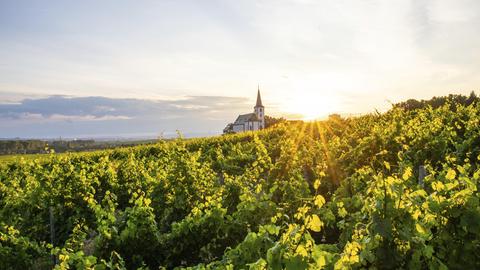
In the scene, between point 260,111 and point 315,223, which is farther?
point 260,111

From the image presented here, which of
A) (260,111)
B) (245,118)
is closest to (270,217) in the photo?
(245,118)

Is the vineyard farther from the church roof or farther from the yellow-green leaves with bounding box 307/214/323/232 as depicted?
the church roof

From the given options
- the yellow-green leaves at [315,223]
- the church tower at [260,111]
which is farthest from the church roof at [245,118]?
the yellow-green leaves at [315,223]

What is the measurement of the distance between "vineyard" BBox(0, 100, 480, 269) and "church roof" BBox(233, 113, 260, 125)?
314ft

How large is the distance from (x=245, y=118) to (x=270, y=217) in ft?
349

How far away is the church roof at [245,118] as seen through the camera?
4297 inches

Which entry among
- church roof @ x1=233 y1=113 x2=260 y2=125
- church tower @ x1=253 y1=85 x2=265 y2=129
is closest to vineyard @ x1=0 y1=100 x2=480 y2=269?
church roof @ x1=233 y1=113 x2=260 y2=125

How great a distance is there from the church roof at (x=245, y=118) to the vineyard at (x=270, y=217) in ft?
314

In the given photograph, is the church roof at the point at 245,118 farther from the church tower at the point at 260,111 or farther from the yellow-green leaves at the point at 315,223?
the yellow-green leaves at the point at 315,223

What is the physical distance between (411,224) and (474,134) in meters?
8.46

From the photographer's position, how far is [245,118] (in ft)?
369

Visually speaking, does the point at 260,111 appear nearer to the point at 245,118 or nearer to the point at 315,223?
the point at 245,118

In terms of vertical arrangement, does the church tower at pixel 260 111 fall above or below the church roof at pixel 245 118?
above

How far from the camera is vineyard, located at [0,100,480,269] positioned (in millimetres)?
3359
